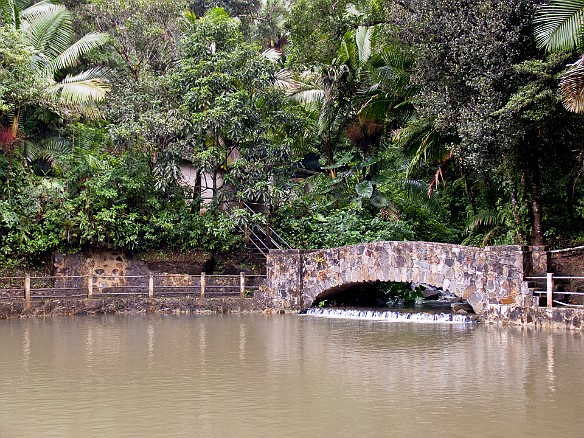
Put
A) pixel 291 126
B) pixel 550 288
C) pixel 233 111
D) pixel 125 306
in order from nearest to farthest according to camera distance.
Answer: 1. pixel 550 288
2. pixel 125 306
3. pixel 233 111
4. pixel 291 126

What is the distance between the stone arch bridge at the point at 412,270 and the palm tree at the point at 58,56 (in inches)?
334

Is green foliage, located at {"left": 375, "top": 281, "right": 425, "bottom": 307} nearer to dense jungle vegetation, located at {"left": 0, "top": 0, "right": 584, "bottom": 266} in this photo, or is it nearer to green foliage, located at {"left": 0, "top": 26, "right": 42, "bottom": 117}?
dense jungle vegetation, located at {"left": 0, "top": 0, "right": 584, "bottom": 266}

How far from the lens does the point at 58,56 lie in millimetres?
25141

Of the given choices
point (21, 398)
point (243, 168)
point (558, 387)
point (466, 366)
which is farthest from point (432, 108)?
point (21, 398)

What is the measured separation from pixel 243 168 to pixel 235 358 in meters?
11.0

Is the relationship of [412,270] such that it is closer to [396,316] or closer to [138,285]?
[396,316]

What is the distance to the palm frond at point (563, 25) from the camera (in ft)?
50.6

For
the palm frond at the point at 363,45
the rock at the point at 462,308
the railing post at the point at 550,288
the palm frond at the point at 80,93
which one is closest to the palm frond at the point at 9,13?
the palm frond at the point at 80,93

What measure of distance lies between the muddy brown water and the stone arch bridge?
1.45m

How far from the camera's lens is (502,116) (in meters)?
15.9

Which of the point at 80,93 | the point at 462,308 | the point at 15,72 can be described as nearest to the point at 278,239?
the point at 462,308

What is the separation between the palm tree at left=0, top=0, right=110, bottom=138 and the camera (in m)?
23.2

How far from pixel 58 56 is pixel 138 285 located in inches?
351

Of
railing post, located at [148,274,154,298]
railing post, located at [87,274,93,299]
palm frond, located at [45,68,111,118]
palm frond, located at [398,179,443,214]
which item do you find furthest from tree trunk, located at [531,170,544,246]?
palm frond, located at [45,68,111,118]
